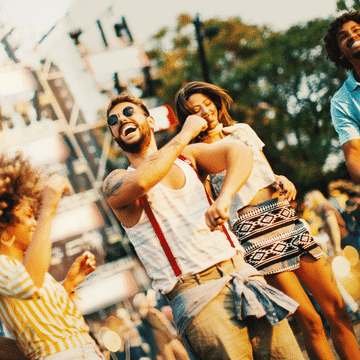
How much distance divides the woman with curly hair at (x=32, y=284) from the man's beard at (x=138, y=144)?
36 centimetres

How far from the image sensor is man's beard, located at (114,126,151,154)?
6.66ft

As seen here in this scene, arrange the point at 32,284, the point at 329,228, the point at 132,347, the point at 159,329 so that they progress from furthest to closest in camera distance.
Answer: the point at 329,228
the point at 159,329
the point at 132,347
the point at 32,284

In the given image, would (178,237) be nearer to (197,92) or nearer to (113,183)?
(113,183)

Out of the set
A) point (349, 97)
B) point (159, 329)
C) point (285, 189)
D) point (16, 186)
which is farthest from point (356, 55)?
point (159, 329)

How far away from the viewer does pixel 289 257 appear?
8.29ft

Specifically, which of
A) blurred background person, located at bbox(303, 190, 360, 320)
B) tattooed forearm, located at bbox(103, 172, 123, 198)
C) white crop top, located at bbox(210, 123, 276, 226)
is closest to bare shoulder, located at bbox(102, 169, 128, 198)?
tattooed forearm, located at bbox(103, 172, 123, 198)

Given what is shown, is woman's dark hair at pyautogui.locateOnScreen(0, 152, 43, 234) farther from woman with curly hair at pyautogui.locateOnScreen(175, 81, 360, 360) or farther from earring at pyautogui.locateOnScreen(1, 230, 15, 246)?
woman with curly hair at pyautogui.locateOnScreen(175, 81, 360, 360)

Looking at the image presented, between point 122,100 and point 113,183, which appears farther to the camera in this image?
point 122,100

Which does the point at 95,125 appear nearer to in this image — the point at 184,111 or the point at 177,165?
the point at 184,111

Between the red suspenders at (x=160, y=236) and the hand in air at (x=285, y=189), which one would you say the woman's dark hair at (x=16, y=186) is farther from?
the hand in air at (x=285, y=189)

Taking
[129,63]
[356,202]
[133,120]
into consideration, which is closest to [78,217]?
[129,63]

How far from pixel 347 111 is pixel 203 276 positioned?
60.7 inches

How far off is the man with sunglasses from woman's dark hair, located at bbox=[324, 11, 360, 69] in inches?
58.4

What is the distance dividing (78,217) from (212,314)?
1105 cm
